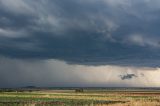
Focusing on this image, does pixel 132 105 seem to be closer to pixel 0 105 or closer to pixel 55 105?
pixel 55 105

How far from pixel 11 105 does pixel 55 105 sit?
28.2ft

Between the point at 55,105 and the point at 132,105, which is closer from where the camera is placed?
the point at 132,105

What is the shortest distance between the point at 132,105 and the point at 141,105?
1.66 metres

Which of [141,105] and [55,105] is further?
[55,105]

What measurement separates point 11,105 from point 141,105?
24.4 meters

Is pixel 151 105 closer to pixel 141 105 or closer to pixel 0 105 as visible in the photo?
pixel 141 105

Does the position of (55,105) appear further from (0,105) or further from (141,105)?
(141,105)

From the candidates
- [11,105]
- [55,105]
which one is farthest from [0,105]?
[55,105]

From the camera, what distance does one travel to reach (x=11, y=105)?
64875mm

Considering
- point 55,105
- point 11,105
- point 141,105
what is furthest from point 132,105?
point 11,105

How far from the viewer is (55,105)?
2653 inches

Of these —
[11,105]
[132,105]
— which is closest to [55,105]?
[11,105]

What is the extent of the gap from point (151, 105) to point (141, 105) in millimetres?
2235

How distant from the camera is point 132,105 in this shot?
62.1m
